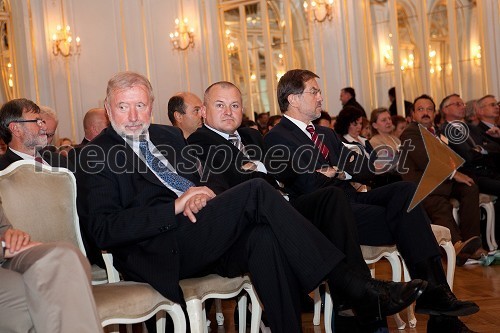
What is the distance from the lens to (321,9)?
9.67 metres

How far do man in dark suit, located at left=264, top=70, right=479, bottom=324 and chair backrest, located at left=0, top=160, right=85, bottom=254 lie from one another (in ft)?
3.92

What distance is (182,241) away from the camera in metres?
2.86

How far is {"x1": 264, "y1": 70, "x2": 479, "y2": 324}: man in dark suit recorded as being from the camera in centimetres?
334

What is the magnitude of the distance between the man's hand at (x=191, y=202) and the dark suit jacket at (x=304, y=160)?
3.29 ft

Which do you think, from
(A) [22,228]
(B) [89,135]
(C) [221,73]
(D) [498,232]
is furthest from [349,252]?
(C) [221,73]

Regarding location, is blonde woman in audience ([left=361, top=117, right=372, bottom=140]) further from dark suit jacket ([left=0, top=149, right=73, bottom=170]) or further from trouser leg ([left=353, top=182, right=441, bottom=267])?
dark suit jacket ([left=0, top=149, right=73, bottom=170])

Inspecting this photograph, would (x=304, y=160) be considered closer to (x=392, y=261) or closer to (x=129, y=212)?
(x=392, y=261)

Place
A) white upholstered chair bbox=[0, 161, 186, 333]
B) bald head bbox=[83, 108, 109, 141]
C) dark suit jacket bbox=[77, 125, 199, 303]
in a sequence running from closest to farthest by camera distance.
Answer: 1. white upholstered chair bbox=[0, 161, 186, 333]
2. dark suit jacket bbox=[77, 125, 199, 303]
3. bald head bbox=[83, 108, 109, 141]

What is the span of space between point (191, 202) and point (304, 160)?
1.14 metres

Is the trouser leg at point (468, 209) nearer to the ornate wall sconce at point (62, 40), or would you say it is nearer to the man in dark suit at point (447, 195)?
the man in dark suit at point (447, 195)

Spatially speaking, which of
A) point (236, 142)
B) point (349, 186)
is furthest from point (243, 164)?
point (349, 186)

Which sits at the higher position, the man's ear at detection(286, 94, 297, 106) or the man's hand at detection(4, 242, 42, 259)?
the man's ear at detection(286, 94, 297, 106)

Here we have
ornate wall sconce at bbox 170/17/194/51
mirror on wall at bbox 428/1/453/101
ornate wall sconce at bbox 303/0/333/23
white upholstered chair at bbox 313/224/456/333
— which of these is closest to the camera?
white upholstered chair at bbox 313/224/456/333

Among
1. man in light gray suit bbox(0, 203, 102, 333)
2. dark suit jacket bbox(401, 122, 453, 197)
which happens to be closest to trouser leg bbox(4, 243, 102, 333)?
man in light gray suit bbox(0, 203, 102, 333)
